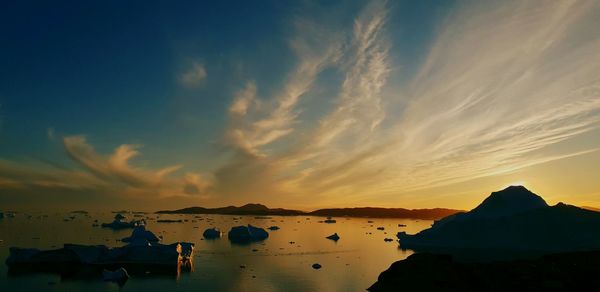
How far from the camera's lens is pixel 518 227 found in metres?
45.6

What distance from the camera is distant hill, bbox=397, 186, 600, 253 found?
43.2 m

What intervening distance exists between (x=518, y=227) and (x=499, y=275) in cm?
3083

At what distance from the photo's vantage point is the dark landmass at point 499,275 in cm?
1695

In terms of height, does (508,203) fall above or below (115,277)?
above

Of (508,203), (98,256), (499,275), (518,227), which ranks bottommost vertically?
(499,275)

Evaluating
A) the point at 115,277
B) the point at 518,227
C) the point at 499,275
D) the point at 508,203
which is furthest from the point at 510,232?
the point at 115,277

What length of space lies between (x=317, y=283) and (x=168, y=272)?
1013 centimetres

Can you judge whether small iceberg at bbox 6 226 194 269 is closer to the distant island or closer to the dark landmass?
the distant island

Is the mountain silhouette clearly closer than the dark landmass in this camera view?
No

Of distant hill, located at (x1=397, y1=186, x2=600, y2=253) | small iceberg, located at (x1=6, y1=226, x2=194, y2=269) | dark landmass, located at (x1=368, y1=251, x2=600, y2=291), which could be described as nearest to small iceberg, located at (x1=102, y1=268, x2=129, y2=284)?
small iceberg, located at (x1=6, y1=226, x2=194, y2=269)

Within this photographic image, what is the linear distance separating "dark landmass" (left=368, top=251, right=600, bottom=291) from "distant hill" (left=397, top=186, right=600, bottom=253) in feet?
87.5

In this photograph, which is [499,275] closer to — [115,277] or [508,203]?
[115,277]

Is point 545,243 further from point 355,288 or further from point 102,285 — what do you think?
point 102,285

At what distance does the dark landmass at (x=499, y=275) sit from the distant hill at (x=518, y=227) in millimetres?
26681
